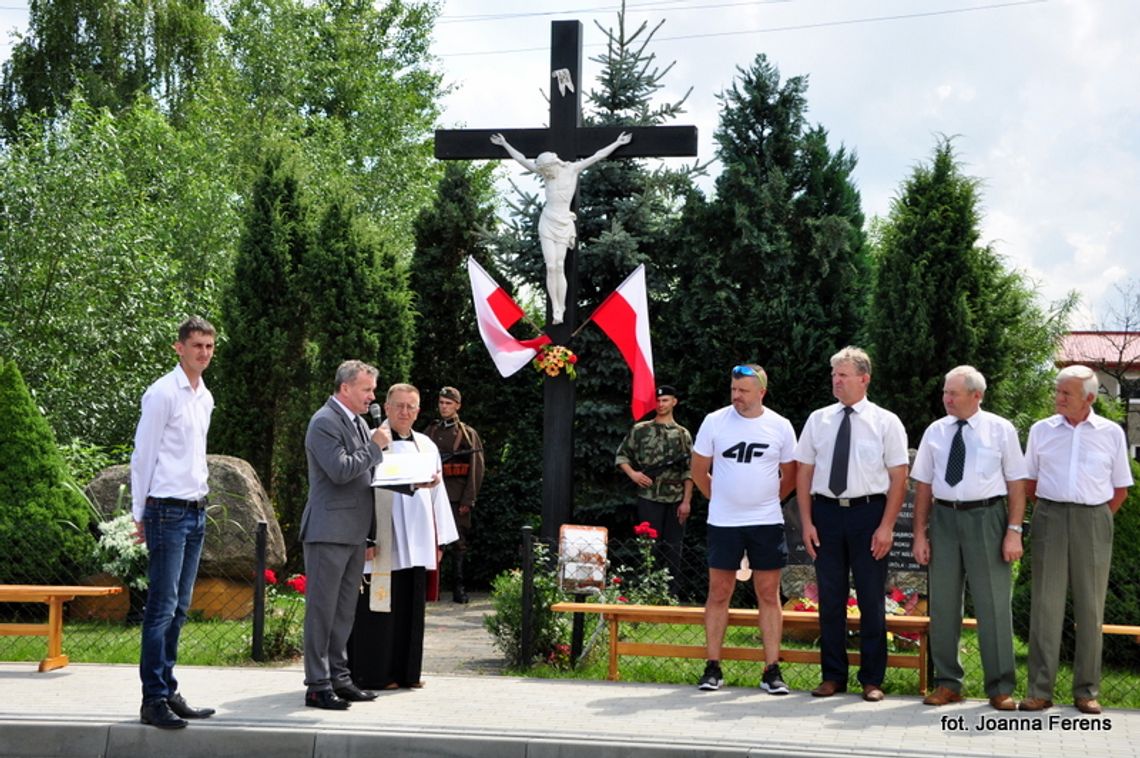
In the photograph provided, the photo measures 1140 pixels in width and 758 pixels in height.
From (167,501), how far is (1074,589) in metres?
4.75

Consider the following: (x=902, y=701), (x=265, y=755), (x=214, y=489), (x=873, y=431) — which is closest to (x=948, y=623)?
(x=902, y=701)

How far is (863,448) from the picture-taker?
7.16 meters

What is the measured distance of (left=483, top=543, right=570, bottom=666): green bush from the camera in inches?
321

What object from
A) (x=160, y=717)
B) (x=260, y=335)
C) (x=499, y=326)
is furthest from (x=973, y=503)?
(x=260, y=335)

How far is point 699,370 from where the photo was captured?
12883 millimetres

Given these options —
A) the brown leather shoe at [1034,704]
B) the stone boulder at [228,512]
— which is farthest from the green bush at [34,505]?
the brown leather shoe at [1034,704]

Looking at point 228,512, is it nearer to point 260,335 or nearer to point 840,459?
point 260,335

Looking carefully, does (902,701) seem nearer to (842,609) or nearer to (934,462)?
(842,609)

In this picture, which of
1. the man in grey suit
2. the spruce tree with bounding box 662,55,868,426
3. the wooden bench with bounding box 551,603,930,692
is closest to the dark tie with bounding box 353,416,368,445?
the man in grey suit

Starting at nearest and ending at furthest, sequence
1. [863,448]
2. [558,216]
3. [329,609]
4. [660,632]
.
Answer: [329,609]
[863,448]
[660,632]
[558,216]

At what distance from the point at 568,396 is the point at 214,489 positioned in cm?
294

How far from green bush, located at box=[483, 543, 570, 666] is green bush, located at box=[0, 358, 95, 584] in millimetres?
3382

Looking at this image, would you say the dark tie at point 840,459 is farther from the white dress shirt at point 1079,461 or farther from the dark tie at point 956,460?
the white dress shirt at point 1079,461

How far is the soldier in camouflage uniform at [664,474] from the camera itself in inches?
409
